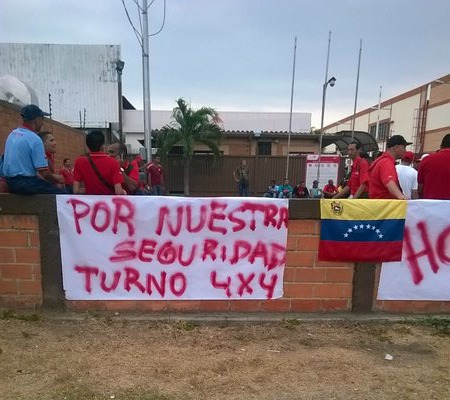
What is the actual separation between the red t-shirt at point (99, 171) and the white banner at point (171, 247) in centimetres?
33

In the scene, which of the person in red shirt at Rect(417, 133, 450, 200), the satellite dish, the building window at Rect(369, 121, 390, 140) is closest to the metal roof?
the satellite dish

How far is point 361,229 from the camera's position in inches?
145

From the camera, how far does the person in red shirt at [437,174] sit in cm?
425

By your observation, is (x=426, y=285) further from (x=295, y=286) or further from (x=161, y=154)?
(x=161, y=154)

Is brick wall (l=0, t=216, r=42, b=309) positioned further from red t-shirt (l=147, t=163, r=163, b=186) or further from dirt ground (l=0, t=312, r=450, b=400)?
red t-shirt (l=147, t=163, r=163, b=186)

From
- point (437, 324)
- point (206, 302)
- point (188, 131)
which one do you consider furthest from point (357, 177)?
point (188, 131)

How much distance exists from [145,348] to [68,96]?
2602 cm

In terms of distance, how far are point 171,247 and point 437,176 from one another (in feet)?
10.0

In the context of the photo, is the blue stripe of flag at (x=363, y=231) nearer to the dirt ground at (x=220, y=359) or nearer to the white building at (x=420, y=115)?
the dirt ground at (x=220, y=359)

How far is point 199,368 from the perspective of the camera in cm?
281

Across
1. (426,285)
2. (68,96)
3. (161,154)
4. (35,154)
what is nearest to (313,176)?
(161,154)

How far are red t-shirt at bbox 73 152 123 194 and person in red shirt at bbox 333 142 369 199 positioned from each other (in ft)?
9.86

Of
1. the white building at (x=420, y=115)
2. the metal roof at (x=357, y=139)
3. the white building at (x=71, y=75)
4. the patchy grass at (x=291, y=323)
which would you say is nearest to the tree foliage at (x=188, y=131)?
the metal roof at (x=357, y=139)

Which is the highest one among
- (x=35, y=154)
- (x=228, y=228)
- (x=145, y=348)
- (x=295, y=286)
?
(x=35, y=154)
